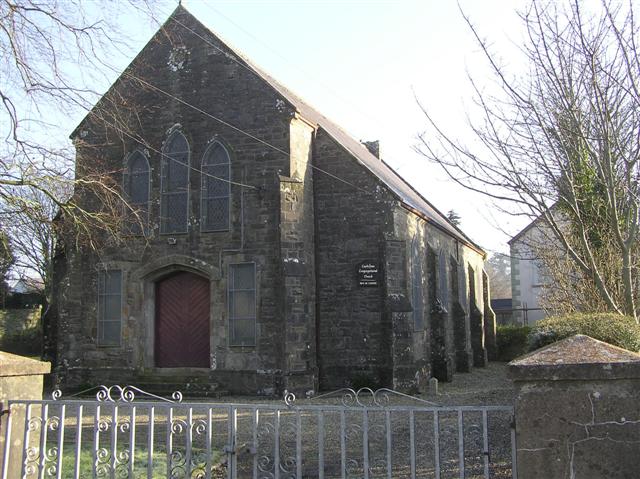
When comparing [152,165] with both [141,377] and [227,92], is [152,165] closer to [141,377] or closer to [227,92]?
[227,92]

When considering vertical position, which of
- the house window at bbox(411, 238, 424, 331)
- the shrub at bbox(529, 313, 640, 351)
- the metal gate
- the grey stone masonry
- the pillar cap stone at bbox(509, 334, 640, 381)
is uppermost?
the house window at bbox(411, 238, 424, 331)

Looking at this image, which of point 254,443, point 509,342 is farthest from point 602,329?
point 509,342

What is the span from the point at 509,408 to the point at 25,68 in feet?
28.1

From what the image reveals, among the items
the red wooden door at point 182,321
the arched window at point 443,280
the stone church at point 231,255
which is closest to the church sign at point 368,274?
the stone church at point 231,255

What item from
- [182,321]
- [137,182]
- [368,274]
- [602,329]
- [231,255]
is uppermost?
[137,182]

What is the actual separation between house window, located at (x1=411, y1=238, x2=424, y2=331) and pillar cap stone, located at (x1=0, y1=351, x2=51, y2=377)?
1428 centimetres

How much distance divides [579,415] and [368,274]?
42.9 ft

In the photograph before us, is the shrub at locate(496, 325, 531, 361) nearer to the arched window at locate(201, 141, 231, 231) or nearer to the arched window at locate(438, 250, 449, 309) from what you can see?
the arched window at locate(438, 250, 449, 309)

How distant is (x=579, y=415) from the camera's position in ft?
14.3

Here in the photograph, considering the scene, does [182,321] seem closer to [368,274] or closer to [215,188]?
[215,188]

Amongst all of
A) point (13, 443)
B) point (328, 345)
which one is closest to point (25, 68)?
point (13, 443)

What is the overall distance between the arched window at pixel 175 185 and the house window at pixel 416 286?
7.28 metres

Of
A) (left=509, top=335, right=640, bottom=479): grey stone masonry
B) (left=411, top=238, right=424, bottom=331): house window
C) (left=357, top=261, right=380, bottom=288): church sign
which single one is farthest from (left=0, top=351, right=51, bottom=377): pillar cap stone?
(left=411, top=238, right=424, bottom=331): house window

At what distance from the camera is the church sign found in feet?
57.0
